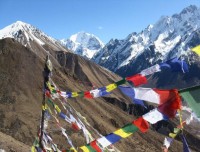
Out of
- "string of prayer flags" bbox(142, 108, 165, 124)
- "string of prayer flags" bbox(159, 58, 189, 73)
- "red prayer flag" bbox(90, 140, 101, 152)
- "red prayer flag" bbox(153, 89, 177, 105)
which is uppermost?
"string of prayer flags" bbox(159, 58, 189, 73)

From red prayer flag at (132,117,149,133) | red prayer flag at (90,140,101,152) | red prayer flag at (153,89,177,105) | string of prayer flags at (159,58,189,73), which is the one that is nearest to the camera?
red prayer flag at (153,89,177,105)

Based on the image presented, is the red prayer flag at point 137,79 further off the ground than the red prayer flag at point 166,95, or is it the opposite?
the red prayer flag at point 137,79

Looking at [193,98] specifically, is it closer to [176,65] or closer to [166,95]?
[166,95]

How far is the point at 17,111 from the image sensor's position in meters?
46.4

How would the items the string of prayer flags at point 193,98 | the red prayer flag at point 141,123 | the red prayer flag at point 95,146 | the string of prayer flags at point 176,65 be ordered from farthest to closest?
the red prayer flag at point 95,146, the string of prayer flags at point 176,65, the red prayer flag at point 141,123, the string of prayer flags at point 193,98

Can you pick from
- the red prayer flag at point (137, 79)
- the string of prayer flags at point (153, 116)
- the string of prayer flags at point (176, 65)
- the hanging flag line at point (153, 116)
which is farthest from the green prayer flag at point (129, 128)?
the string of prayer flags at point (176, 65)

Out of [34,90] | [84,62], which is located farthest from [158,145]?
[84,62]

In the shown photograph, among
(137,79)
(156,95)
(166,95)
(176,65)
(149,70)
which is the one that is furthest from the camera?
(149,70)

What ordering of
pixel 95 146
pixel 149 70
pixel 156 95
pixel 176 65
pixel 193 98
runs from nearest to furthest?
pixel 193 98, pixel 156 95, pixel 176 65, pixel 149 70, pixel 95 146

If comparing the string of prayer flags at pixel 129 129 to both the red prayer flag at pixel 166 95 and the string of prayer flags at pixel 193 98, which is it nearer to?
the red prayer flag at pixel 166 95

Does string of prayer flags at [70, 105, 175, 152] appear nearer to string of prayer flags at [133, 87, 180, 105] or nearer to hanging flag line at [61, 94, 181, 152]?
hanging flag line at [61, 94, 181, 152]

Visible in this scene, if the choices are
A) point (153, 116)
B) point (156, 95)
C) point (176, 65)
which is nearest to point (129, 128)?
point (153, 116)

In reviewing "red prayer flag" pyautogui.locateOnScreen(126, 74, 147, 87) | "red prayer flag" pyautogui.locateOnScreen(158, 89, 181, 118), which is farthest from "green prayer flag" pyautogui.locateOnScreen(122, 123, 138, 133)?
"red prayer flag" pyautogui.locateOnScreen(126, 74, 147, 87)

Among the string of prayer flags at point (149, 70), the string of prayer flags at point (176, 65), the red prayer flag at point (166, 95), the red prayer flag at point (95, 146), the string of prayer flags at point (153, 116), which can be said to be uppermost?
the string of prayer flags at point (149, 70)
